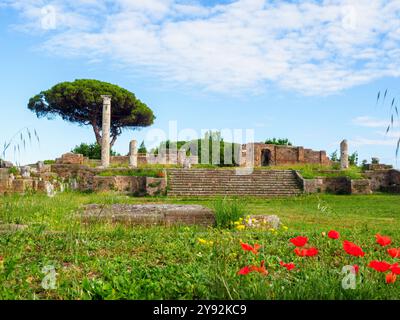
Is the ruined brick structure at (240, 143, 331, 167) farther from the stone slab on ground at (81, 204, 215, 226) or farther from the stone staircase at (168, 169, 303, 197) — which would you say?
the stone slab on ground at (81, 204, 215, 226)

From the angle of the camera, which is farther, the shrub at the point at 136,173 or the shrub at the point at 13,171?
the shrub at the point at 136,173

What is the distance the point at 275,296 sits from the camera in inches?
117

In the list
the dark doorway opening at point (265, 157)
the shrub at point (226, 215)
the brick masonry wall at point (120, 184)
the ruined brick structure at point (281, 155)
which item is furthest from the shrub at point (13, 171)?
the dark doorway opening at point (265, 157)

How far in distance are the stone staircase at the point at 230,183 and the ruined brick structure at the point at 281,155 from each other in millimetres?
12942

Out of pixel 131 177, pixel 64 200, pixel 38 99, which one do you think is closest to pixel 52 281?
pixel 64 200

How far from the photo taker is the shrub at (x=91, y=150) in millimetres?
44812

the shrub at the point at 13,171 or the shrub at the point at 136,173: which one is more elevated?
the shrub at the point at 13,171

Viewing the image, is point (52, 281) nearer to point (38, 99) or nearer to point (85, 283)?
point (85, 283)

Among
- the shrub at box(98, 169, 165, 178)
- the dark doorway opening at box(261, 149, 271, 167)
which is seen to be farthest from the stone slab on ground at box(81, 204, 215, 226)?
the dark doorway opening at box(261, 149, 271, 167)

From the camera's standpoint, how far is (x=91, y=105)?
42.2 m

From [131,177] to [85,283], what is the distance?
20.1 metres

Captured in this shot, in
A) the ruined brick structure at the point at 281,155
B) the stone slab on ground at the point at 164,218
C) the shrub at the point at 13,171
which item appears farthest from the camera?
the ruined brick structure at the point at 281,155

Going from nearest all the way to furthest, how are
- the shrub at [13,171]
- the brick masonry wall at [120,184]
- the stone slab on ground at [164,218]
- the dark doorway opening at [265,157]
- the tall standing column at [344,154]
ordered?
the stone slab on ground at [164,218] → the shrub at [13,171] → the brick masonry wall at [120,184] → the tall standing column at [344,154] → the dark doorway opening at [265,157]

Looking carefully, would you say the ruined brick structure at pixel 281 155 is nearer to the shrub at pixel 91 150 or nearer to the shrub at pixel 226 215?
the shrub at pixel 91 150
